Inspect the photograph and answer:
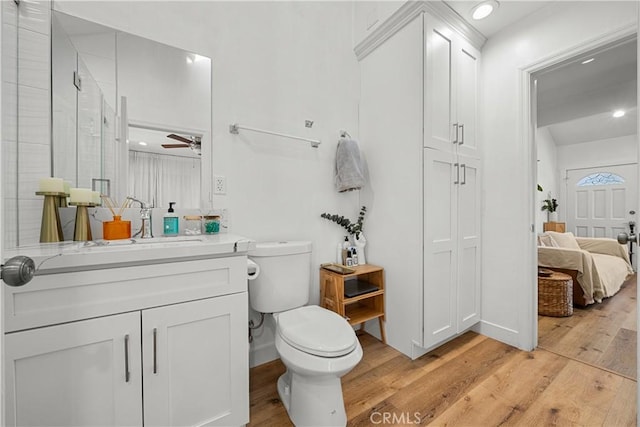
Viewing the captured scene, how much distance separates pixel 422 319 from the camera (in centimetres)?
171

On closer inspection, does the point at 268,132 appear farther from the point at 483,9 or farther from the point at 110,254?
the point at 483,9

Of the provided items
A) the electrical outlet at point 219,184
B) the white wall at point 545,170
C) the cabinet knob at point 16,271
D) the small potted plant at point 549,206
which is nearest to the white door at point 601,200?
the white wall at point 545,170

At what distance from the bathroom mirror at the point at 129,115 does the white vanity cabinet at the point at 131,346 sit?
65cm

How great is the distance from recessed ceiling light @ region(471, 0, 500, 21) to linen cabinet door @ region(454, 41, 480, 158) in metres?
0.17

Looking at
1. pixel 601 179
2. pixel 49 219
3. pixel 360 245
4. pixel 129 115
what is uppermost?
pixel 601 179

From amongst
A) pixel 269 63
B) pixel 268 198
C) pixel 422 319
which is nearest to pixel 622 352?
pixel 422 319

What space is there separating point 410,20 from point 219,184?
63.5 inches

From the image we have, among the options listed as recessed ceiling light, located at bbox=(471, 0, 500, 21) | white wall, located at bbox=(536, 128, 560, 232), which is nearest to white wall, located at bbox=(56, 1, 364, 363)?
recessed ceiling light, located at bbox=(471, 0, 500, 21)

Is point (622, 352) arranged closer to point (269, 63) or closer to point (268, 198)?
point (268, 198)

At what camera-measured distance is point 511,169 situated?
1.94m

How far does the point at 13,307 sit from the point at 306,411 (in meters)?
1.09

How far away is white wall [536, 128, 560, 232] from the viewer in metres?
4.77

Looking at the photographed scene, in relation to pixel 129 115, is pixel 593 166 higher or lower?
higher

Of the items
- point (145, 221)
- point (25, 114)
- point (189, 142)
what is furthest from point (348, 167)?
point (25, 114)
